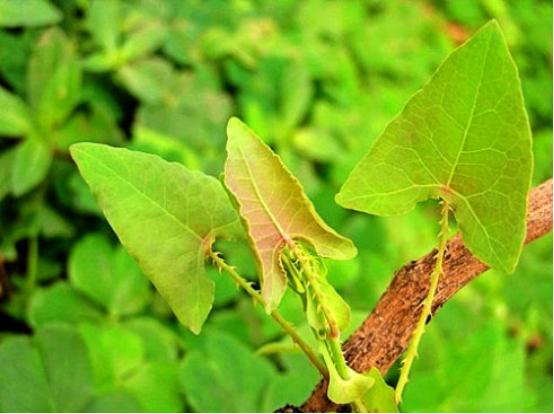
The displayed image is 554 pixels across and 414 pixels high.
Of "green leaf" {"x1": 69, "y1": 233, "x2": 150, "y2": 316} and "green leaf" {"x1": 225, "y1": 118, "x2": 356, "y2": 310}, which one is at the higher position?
"green leaf" {"x1": 225, "y1": 118, "x2": 356, "y2": 310}

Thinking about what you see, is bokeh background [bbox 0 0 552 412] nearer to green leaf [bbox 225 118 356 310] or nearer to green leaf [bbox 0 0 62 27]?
green leaf [bbox 0 0 62 27]

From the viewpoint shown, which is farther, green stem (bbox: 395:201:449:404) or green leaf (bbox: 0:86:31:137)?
green leaf (bbox: 0:86:31:137)

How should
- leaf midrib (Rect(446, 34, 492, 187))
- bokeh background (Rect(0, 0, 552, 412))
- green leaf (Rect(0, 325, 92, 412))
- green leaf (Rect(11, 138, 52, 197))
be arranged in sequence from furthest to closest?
green leaf (Rect(11, 138, 52, 197)), bokeh background (Rect(0, 0, 552, 412)), green leaf (Rect(0, 325, 92, 412)), leaf midrib (Rect(446, 34, 492, 187))

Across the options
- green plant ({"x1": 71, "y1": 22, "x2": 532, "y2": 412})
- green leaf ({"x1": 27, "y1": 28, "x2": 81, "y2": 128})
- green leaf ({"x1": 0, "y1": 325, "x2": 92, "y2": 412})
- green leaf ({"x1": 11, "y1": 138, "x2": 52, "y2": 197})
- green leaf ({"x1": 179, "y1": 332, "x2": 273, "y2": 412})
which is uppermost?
green plant ({"x1": 71, "y1": 22, "x2": 532, "y2": 412})

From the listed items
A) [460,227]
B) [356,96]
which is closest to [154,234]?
[460,227]

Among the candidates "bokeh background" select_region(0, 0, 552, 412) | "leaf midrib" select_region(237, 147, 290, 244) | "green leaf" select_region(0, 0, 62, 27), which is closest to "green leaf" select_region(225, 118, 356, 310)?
"leaf midrib" select_region(237, 147, 290, 244)

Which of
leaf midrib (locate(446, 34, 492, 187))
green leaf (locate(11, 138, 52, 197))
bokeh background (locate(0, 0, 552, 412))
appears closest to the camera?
leaf midrib (locate(446, 34, 492, 187))
